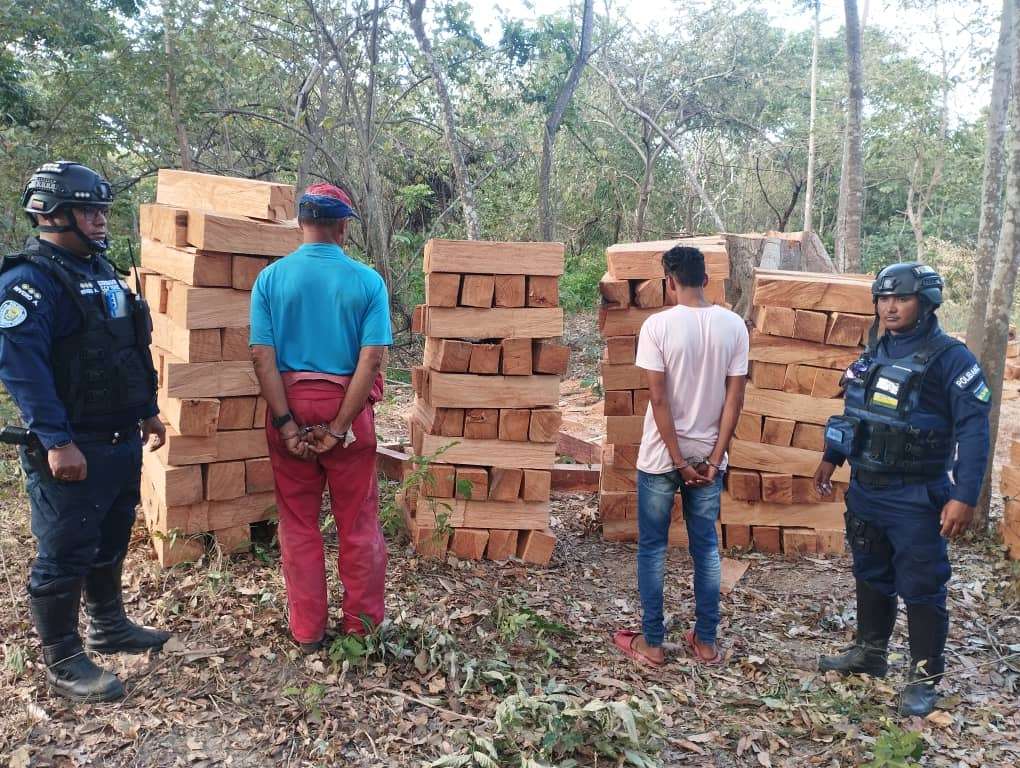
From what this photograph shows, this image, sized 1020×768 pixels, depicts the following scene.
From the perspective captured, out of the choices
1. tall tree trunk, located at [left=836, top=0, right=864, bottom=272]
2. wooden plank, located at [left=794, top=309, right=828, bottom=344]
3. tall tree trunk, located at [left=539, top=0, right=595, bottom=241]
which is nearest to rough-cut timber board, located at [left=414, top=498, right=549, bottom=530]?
wooden plank, located at [left=794, top=309, right=828, bottom=344]

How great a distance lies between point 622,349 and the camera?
5.46m

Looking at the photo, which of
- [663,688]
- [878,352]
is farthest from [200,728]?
[878,352]

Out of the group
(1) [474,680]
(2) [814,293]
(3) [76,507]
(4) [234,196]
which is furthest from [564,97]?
Result: (3) [76,507]

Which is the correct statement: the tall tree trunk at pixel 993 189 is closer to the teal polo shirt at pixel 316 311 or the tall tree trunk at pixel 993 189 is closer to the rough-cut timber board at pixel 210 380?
the teal polo shirt at pixel 316 311

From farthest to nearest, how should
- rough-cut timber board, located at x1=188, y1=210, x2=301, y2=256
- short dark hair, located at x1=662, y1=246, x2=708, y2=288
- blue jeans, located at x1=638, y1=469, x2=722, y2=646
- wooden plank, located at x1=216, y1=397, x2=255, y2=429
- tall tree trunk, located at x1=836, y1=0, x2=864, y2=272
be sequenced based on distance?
tall tree trunk, located at x1=836, y1=0, x2=864, y2=272 < wooden plank, located at x1=216, y1=397, x2=255, y2=429 < rough-cut timber board, located at x1=188, y1=210, x2=301, y2=256 < blue jeans, located at x1=638, y1=469, x2=722, y2=646 < short dark hair, located at x1=662, y1=246, x2=708, y2=288

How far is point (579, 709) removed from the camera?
3.13 metres

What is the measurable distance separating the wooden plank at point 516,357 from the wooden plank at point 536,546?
3.51ft

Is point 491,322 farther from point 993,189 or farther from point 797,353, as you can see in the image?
point 993,189

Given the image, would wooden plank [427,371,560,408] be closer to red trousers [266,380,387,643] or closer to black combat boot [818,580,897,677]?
red trousers [266,380,387,643]

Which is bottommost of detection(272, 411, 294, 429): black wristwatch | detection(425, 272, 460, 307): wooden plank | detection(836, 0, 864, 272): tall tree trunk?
detection(272, 411, 294, 429): black wristwatch

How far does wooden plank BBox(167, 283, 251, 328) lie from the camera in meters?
4.33

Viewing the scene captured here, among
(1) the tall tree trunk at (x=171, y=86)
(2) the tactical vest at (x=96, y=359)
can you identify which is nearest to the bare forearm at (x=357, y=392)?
(2) the tactical vest at (x=96, y=359)

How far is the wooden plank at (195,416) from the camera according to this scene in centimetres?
438

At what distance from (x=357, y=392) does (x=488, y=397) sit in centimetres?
146
